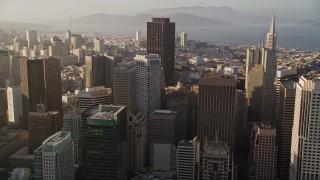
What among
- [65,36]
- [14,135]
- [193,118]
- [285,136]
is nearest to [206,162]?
[285,136]

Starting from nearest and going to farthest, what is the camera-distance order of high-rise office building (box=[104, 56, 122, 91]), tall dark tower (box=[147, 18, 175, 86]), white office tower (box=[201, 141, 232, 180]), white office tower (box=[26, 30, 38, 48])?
1. white office tower (box=[201, 141, 232, 180])
2. high-rise office building (box=[104, 56, 122, 91])
3. tall dark tower (box=[147, 18, 175, 86])
4. white office tower (box=[26, 30, 38, 48])

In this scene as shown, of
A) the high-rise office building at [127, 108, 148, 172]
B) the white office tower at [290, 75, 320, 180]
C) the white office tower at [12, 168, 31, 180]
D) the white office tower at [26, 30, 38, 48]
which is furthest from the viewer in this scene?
the white office tower at [26, 30, 38, 48]

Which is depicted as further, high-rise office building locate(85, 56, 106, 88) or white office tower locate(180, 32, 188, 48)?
white office tower locate(180, 32, 188, 48)

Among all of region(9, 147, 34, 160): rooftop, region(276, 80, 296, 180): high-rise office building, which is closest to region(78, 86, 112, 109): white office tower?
region(9, 147, 34, 160): rooftop

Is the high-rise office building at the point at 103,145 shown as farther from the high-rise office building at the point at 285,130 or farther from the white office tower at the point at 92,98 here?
the high-rise office building at the point at 285,130

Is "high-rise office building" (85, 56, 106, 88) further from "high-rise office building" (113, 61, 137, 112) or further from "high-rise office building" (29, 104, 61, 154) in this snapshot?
"high-rise office building" (29, 104, 61, 154)

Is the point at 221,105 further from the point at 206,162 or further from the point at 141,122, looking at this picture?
the point at 206,162
